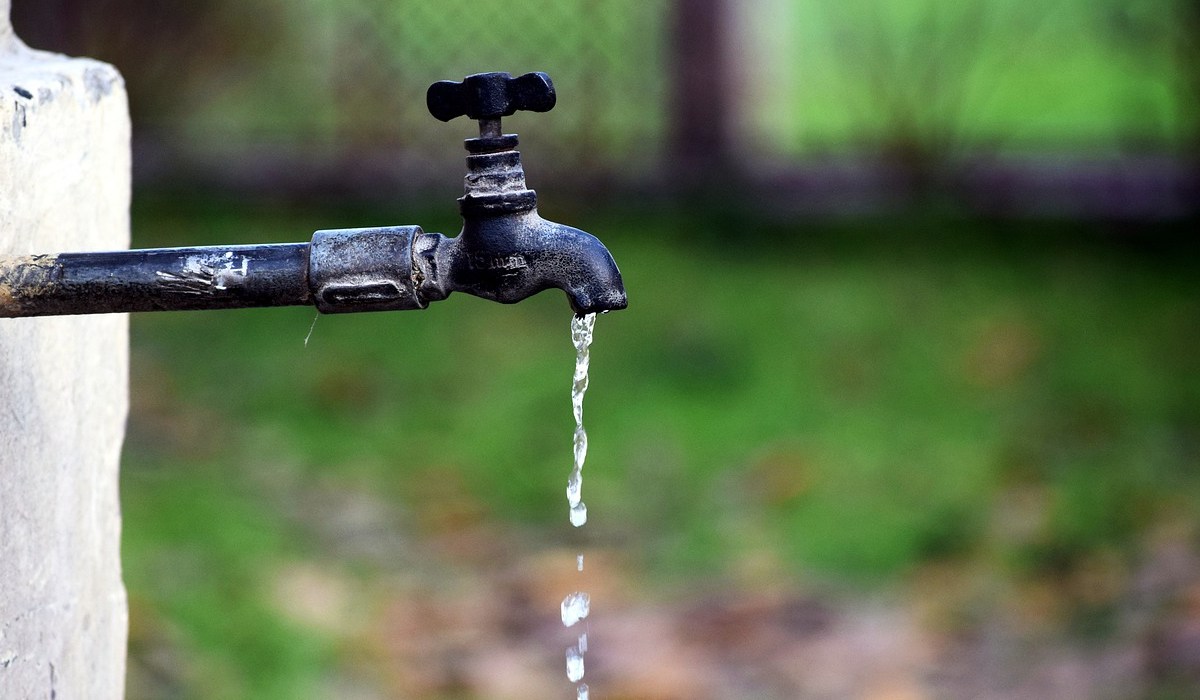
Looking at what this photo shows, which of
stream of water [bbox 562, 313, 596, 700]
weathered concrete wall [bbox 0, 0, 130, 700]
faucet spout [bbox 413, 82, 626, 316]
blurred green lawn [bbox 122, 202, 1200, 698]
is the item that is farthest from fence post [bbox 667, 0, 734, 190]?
faucet spout [bbox 413, 82, 626, 316]

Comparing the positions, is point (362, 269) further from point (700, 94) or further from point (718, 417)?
point (700, 94)

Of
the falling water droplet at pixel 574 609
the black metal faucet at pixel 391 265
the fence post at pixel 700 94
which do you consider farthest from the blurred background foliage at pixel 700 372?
the black metal faucet at pixel 391 265

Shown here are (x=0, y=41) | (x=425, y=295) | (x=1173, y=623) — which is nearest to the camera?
(x=425, y=295)

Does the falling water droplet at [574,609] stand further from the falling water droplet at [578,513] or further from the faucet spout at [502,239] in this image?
the faucet spout at [502,239]

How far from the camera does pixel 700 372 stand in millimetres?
3621

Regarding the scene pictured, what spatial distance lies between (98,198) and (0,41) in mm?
152

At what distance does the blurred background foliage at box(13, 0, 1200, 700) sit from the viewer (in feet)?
8.78

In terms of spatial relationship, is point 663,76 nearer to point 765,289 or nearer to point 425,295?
point 765,289

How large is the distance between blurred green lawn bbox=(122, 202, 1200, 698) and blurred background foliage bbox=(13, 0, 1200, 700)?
0.01 metres

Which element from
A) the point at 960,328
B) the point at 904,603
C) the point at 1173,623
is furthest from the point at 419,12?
the point at 1173,623

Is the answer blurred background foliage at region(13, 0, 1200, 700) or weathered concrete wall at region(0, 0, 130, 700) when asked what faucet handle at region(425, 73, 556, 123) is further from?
blurred background foliage at region(13, 0, 1200, 700)

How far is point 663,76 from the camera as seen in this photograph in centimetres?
451

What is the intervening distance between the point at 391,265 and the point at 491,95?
0.49 feet

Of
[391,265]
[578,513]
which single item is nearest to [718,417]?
[578,513]
